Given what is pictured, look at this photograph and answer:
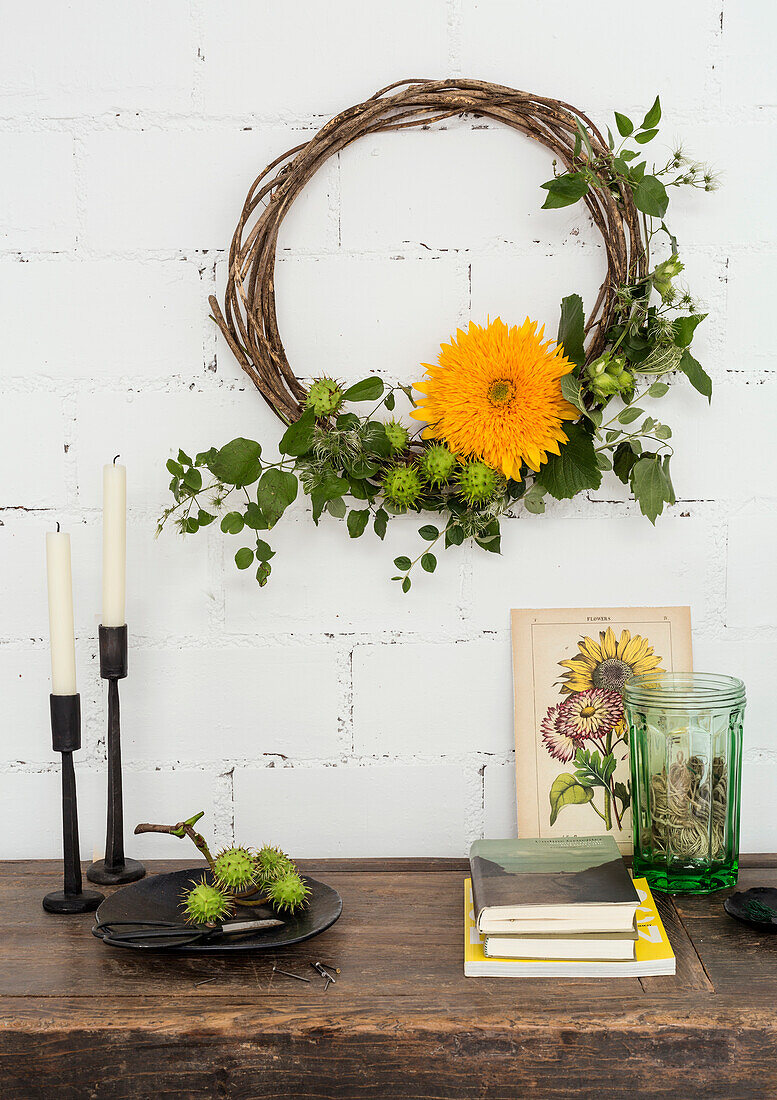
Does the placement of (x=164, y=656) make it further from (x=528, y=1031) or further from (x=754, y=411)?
(x=754, y=411)

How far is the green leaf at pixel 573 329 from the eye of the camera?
101 cm

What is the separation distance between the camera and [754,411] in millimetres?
1066

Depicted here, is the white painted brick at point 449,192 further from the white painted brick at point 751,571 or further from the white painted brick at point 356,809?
the white painted brick at point 356,809

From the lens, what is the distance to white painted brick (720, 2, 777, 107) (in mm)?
1028

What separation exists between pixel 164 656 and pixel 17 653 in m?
0.18

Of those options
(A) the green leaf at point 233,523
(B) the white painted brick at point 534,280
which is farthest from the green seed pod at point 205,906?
(B) the white painted brick at point 534,280

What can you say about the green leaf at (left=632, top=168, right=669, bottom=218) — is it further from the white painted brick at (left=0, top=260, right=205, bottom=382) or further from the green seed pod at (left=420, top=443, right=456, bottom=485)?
the white painted brick at (left=0, top=260, right=205, bottom=382)

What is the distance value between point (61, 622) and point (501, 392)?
513mm

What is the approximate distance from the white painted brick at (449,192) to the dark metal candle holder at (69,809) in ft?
1.95

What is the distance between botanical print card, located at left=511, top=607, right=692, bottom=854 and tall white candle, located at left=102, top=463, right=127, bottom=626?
44 centimetres

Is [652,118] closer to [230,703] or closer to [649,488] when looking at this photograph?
[649,488]

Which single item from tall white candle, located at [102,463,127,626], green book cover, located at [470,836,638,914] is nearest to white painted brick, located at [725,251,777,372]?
green book cover, located at [470,836,638,914]

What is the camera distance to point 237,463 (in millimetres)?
996

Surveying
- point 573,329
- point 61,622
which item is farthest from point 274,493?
point 573,329
